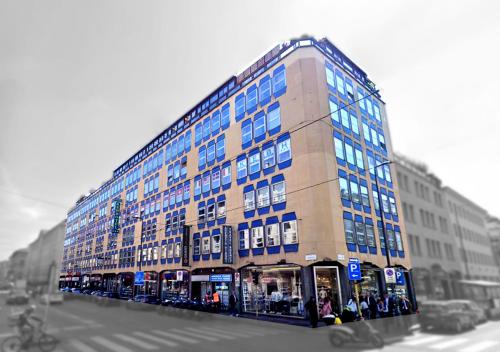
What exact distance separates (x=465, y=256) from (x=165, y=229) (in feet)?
139

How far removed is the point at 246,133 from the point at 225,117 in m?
5.25

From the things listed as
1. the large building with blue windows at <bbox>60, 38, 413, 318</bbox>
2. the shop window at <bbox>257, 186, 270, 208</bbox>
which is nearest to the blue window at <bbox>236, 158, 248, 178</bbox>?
the large building with blue windows at <bbox>60, 38, 413, 318</bbox>

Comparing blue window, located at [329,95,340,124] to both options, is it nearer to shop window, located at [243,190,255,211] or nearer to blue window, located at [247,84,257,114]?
blue window, located at [247,84,257,114]

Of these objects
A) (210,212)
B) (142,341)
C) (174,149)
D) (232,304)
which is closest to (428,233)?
(142,341)

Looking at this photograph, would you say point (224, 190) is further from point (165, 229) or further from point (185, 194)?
point (165, 229)

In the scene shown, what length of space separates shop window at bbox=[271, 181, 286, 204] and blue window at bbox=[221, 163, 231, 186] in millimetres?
7089

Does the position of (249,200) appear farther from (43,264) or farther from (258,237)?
(43,264)

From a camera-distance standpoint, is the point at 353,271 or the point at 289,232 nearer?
the point at 353,271

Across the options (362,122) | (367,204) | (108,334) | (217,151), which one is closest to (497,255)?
(108,334)

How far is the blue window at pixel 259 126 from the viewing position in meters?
30.9

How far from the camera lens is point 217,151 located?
120 ft

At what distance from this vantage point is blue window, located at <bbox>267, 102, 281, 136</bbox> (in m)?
29.5

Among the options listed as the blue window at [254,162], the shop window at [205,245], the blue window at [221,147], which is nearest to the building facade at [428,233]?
the blue window at [254,162]

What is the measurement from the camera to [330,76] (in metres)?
29.9
